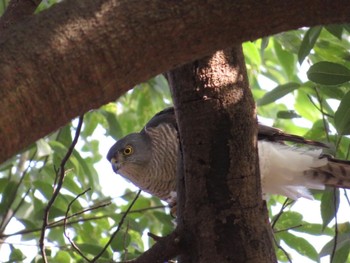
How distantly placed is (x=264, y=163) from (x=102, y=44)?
267cm

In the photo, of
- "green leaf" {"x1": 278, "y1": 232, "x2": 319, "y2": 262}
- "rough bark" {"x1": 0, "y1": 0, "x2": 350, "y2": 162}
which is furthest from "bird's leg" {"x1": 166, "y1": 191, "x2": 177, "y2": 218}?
"rough bark" {"x1": 0, "y1": 0, "x2": 350, "y2": 162}

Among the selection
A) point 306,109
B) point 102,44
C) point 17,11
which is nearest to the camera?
point 102,44

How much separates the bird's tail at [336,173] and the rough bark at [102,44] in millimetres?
1939

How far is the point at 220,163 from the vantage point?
2.38m

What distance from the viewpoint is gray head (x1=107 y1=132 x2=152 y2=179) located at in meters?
4.77

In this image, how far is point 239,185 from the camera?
238cm

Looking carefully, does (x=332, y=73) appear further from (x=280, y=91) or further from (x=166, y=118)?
(x=166, y=118)

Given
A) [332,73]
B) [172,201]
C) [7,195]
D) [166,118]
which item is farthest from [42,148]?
[332,73]

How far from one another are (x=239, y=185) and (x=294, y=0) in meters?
0.93

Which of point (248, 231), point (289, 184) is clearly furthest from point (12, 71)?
point (289, 184)

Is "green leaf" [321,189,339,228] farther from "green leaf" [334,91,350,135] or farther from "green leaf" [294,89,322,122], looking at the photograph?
"green leaf" [294,89,322,122]

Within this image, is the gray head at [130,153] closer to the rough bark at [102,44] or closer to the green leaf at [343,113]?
the green leaf at [343,113]

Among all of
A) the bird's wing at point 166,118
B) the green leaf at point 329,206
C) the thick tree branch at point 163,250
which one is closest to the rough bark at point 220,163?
the thick tree branch at point 163,250

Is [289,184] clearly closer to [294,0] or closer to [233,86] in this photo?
[233,86]
